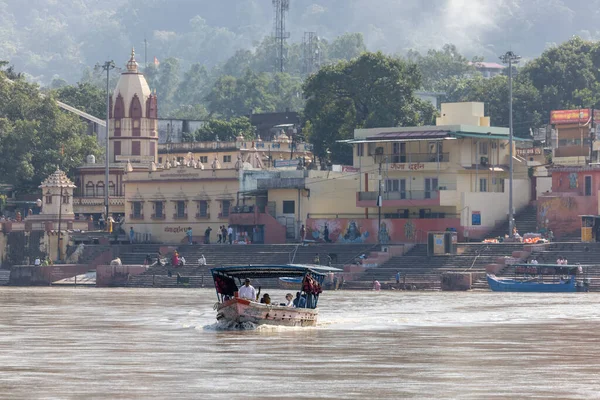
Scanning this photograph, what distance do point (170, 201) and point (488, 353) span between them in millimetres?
59863

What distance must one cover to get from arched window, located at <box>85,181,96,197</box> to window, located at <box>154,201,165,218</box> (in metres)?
10.5

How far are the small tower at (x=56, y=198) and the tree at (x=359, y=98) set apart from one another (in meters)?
17.3

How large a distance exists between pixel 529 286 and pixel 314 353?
35410 millimetres

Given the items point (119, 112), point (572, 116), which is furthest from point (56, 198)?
point (572, 116)

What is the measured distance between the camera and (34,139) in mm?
106938

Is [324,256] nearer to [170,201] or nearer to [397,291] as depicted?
[397,291]

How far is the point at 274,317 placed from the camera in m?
46.5

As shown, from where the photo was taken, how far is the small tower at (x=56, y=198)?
319 ft

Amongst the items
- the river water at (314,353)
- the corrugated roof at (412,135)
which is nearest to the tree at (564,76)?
the corrugated roof at (412,135)

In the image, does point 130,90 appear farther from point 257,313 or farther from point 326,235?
point 257,313

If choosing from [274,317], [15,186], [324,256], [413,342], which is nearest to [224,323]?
[274,317]

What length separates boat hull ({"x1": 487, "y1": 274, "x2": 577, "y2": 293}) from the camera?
71750mm

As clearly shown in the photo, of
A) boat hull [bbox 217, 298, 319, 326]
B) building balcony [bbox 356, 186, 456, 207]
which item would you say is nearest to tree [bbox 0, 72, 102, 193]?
building balcony [bbox 356, 186, 456, 207]

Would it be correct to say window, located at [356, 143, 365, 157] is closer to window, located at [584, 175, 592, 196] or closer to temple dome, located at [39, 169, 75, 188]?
window, located at [584, 175, 592, 196]
